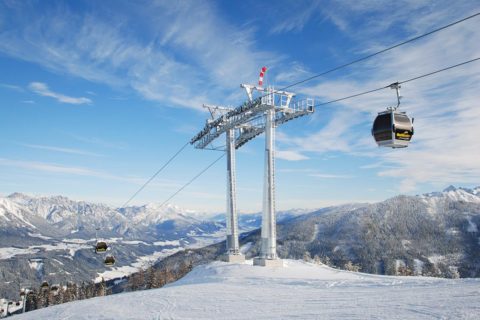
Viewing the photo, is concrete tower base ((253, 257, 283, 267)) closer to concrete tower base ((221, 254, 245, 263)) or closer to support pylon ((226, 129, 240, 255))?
concrete tower base ((221, 254, 245, 263))

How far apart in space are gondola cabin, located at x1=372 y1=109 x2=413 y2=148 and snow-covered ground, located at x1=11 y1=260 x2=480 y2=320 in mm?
6474

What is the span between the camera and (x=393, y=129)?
18.4 meters

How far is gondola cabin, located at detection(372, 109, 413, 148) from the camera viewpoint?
18.5 m

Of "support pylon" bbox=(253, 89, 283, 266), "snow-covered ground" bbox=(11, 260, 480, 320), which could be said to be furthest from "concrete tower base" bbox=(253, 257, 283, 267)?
"snow-covered ground" bbox=(11, 260, 480, 320)

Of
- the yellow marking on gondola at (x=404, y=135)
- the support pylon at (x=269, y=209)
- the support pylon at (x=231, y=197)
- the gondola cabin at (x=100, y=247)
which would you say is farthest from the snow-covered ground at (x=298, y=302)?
the gondola cabin at (x=100, y=247)

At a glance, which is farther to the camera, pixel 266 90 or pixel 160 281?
pixel 160 281

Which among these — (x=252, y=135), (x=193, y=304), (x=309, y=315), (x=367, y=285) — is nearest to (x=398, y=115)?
(x=367, y=285)

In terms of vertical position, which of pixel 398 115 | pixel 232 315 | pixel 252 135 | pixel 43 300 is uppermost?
pixel 252 135

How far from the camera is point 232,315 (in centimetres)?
1584

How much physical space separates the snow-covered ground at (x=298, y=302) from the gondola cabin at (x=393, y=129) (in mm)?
6474

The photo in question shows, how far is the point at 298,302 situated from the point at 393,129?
8603 mm

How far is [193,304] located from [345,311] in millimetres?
7400

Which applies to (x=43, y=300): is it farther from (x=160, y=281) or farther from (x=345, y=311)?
(x=345, y=311)

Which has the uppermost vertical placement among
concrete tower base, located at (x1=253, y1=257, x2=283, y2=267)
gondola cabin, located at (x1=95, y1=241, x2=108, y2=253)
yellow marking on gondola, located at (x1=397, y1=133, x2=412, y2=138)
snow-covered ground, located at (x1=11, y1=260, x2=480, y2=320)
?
yellow marking on gondola, located at (x1=397, y1=133, x2=412, y2=138)
